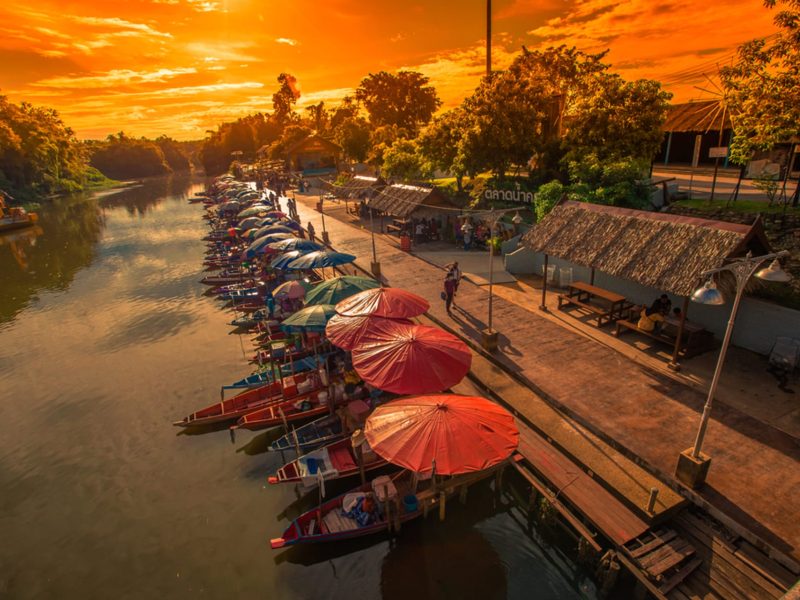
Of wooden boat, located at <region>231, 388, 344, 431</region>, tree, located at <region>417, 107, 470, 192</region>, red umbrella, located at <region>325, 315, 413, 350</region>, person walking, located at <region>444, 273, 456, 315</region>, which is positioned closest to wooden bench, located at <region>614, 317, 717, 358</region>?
person walking, located at <region>444, 273, 456, 315</region>

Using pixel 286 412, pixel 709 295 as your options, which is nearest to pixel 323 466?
pixel 286 412

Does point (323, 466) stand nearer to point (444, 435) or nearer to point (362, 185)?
point (444, 435)

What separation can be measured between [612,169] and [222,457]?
24781 millimetres

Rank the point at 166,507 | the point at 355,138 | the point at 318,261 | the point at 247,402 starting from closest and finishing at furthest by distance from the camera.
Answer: the point at 166,507 < the point at 247,402 < the point at 318,261 < the point at 355,138

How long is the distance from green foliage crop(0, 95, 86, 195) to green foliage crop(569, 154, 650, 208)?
103m

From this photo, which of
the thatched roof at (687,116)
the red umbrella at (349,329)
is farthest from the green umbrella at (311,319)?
the thatched roof at (687,116)

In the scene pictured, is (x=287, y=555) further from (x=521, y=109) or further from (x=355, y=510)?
(x=521, y=109)

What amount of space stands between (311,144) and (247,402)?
82932mm

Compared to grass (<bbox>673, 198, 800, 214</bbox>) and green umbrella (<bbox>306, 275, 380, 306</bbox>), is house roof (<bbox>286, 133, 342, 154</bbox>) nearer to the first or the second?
grass (<bbox>673, 198, 800, 214</bbox>)

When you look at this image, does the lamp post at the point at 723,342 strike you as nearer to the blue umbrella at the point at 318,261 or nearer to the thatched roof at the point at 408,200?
the blue umbrella at the point at 318,261

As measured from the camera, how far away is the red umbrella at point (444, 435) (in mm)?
8648

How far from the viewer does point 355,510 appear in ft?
36.4

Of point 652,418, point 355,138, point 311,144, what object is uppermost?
point 311,144

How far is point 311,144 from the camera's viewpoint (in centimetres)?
8894
